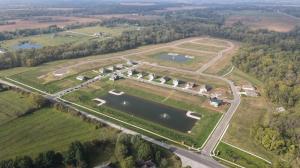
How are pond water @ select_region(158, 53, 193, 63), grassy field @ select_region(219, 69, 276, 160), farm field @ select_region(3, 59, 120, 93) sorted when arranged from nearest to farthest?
grassy field @ select_region(219, 69, 276, 160) → farm field @ select_region(3, 59, 120, 93) → pond water @ select_region(158, 53, 193, 63)

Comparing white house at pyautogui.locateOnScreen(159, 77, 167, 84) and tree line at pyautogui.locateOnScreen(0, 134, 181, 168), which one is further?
white house at pyautogui.locateOnScreen(159, 77, 167, 84)

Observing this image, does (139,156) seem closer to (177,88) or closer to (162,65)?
(177,88)

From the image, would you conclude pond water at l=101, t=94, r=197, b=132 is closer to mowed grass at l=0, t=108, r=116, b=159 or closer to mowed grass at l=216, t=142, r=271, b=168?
mowed grass at l=216, t=142, r=271, b=168

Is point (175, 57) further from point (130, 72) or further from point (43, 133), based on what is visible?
point (43, 133)

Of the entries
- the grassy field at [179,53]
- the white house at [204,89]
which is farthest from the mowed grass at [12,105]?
the grassy field at [179,53]

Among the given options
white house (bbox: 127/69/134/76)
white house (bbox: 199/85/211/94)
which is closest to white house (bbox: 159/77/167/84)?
white house (bbox: 127/69/134/76)

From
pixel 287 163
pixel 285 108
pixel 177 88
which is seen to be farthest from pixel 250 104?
pixel 287 163
